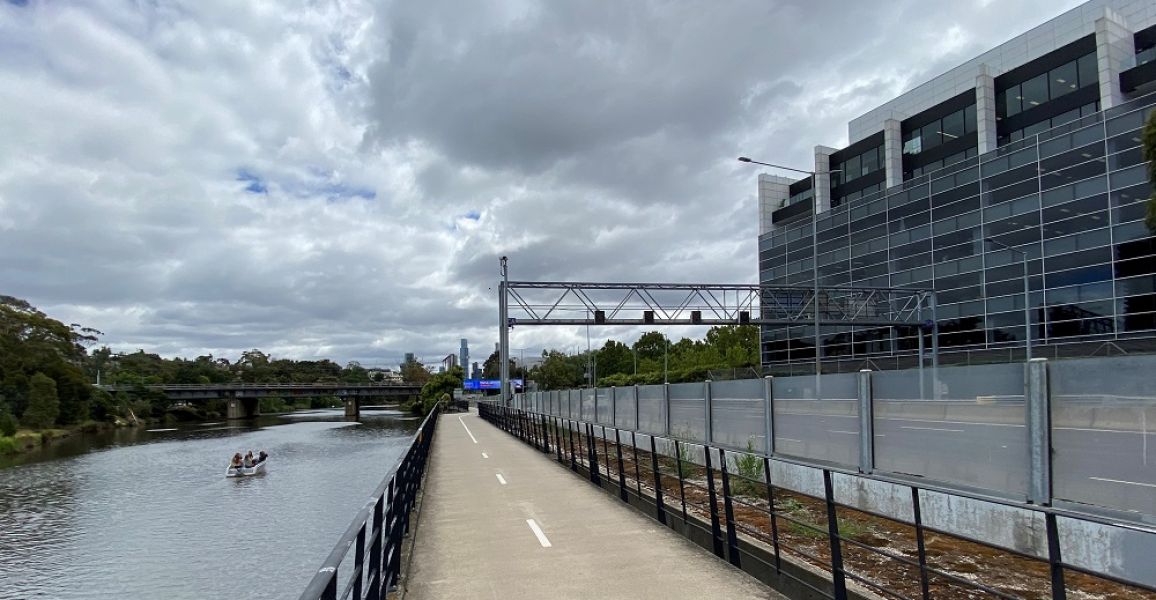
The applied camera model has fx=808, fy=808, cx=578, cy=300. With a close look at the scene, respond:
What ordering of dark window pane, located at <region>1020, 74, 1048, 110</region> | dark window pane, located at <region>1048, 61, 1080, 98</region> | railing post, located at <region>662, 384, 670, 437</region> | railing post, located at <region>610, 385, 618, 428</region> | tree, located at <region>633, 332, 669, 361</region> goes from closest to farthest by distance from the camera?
railing post, located at <region>662, 384, 670, 437</region>
railing post, located at <region>610, 385, 618, 428</region>
dark window pane, located at <region>1048, 61, 1080, 98</region>
dark window pane, located at <region>1020, 74, 1048, 110</region>
tree, located at <region>633, 332, 669, 361</region>

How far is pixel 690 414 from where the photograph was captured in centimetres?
1806

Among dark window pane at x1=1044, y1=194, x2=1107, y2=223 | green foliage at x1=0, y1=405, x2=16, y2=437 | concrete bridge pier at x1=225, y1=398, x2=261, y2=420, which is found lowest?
concrete bridge pier at x1=225, y1=398, x2=261, y2=420

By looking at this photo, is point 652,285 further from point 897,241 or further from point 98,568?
→ point 98,568

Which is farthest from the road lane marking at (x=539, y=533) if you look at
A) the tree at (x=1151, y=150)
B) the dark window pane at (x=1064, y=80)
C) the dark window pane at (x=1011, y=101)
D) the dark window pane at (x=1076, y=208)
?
the dark window pane at (x=1011, y=101)

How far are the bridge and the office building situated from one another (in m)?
67.6

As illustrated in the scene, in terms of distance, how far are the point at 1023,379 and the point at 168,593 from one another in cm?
2066

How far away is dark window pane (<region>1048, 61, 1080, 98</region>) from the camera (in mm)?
49875

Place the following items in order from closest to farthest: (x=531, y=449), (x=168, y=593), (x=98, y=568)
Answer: (x=168, y=593) < (x=98, y=568) < (x=531, y=449)

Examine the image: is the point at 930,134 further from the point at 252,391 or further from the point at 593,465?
the point at 252,391

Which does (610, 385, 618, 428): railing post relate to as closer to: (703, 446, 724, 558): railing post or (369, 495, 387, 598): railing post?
(703, 446, 724, 558): railing post

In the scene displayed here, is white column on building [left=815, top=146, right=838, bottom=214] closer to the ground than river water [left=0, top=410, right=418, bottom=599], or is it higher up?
higher up

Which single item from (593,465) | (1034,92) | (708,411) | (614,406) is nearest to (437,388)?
(1034,92)

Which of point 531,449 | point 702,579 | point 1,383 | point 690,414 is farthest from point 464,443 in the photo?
point 1,383

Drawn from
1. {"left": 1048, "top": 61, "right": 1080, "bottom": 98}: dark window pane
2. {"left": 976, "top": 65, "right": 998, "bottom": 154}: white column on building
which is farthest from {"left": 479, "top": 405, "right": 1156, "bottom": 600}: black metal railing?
{"left": 976, "top": 65, "right": 998, "bottom": 154}: white column on building
